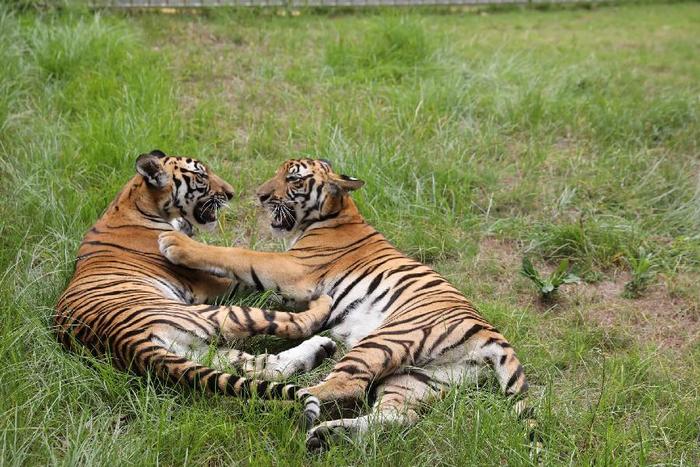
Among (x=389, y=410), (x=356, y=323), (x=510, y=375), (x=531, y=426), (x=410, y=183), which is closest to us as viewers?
(x=531, y=426)

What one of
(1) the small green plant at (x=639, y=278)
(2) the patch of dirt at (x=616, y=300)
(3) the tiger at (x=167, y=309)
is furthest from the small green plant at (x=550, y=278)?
(3) the tiger at (x=167, y=309)

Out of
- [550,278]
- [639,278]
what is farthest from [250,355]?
[639,278]

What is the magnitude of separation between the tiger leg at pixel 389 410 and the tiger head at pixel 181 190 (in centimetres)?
146

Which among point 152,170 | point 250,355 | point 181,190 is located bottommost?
point 250,355

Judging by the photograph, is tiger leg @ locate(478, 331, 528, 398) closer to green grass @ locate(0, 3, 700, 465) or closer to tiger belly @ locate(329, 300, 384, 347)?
green grass @ locate(0, 3, 700, 465)

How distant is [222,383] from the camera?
3127 millimetres

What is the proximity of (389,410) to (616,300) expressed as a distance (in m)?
1.76

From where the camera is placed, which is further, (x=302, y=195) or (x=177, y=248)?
(x=302, y=195)

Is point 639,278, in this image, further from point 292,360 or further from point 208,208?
point 208,208

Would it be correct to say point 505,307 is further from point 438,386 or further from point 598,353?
point 438,386

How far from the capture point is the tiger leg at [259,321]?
3604mm

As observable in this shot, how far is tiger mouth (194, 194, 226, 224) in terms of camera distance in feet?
14.5

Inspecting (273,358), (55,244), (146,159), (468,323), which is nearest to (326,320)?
(273,358)

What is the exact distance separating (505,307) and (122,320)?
1.80 metres
